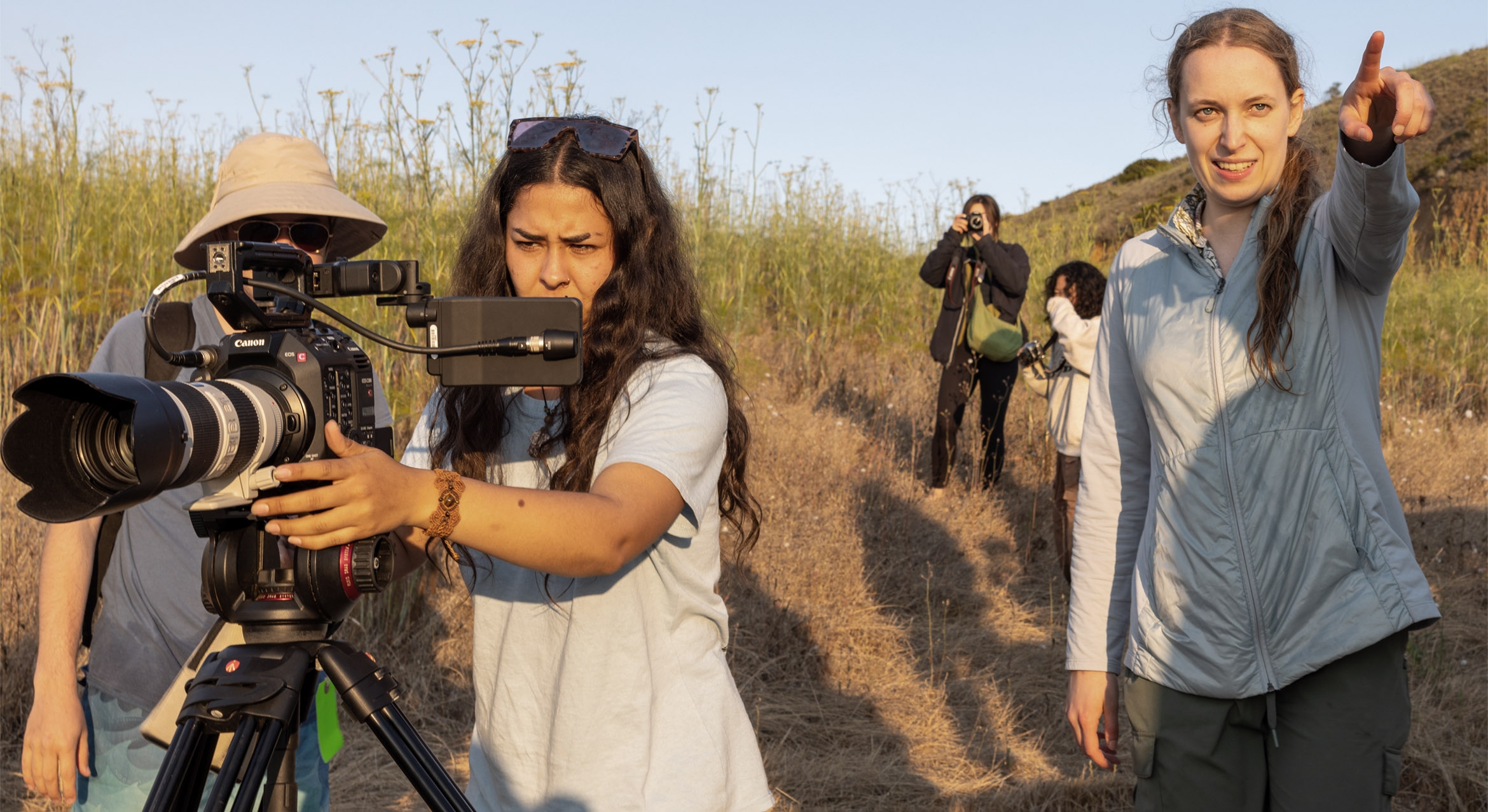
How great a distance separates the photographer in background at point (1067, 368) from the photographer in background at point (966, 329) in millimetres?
1243

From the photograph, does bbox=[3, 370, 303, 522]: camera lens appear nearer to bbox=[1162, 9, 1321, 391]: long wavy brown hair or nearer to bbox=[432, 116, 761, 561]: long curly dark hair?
bbox=[432, 116, 761, 561]: long curly dark hair

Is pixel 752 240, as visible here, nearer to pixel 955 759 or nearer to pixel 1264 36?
pixel 955 759

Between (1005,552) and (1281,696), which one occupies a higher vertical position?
(1281,696)

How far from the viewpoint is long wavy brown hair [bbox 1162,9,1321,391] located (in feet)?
5.40

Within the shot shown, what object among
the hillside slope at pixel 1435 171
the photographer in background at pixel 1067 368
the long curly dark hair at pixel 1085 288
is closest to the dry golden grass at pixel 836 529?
the photographer in background at pixel 1067 368

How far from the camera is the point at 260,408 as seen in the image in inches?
41.9

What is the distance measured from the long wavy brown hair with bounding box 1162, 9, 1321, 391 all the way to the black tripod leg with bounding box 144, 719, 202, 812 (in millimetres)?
1538

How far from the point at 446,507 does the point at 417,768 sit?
33cm

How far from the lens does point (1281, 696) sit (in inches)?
65.1

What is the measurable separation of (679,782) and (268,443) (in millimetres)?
629

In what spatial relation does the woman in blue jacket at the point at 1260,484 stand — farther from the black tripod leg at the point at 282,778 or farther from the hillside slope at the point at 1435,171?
the hillside slope at the point at 1435,171

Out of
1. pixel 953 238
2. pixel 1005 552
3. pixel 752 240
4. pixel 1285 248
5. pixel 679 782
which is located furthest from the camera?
pixel 752 240

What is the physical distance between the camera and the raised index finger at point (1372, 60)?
50.1 inches

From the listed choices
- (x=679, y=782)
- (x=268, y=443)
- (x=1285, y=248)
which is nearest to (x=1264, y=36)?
(x=1285, y=248)
